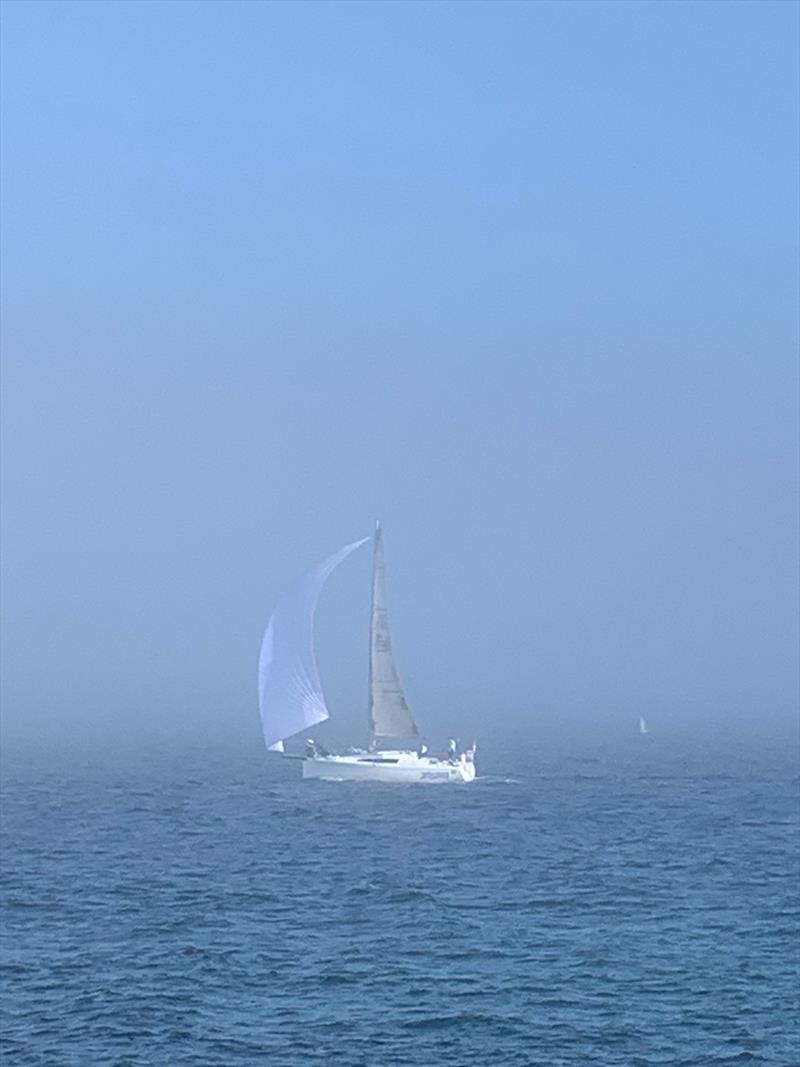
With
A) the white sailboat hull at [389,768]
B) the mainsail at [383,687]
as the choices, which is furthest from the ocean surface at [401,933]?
the mainsail at [383,687]

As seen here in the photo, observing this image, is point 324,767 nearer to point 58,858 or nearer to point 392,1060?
point 58,858

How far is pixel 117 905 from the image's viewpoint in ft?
188

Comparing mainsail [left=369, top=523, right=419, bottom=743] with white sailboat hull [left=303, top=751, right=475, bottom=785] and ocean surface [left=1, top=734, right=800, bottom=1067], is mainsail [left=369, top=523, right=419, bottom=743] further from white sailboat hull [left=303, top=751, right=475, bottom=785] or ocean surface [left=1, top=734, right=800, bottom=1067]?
ocean surface [left=1, top=734, right=800, bottom=1067]

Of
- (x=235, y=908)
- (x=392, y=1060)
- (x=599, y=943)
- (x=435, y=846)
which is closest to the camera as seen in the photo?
(x=392, y=1060)

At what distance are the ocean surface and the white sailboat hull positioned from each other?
692 centimetres

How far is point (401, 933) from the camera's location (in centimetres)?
5262

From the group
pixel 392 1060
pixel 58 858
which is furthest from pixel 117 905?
pixel 392 1060

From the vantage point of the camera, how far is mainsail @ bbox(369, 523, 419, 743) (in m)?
106

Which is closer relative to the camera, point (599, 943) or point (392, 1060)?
point (392, 1060)

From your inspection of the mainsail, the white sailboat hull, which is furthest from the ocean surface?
the mainsail

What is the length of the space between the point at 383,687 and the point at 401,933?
5396cm

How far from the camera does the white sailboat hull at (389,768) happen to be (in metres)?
101

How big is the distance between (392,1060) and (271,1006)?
5.96m

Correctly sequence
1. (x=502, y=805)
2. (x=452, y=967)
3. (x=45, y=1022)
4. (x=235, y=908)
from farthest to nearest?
(x=502, y=805) < (x=235, y=908) < (x=452, y=967) < (x=45, y=1022)
